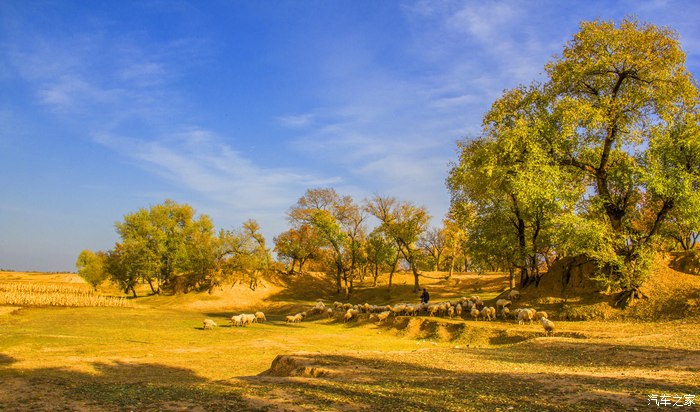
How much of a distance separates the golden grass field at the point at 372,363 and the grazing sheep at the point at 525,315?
90cm

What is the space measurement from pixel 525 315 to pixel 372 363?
15184 millimetres

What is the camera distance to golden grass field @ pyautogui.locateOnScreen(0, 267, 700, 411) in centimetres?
924

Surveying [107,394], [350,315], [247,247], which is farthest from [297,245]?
[107,394]

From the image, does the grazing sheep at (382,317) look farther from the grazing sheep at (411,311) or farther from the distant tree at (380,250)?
the distant tree at (380,250)

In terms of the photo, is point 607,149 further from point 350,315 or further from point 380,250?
point 380,250

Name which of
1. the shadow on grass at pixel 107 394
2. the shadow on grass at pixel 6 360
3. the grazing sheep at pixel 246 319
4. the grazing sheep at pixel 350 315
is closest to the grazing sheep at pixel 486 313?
the grazing sheep at pixel 350 315

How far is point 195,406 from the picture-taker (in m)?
9.08

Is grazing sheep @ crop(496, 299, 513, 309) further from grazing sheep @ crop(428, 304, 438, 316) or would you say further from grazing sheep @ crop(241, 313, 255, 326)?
grazing sheep @ crop(241, 313, 255, 326)

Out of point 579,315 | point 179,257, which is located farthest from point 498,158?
point 179,257

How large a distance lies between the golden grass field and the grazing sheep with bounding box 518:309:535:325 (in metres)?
0.90

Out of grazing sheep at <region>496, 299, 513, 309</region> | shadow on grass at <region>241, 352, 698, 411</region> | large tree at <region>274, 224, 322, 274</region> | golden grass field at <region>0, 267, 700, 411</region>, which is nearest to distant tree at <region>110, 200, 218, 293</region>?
large tree at <region>274, 224, 322, 274</region>

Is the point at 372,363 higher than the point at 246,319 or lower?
higher

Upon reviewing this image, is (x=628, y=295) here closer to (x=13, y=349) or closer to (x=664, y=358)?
(x=664, y=358)

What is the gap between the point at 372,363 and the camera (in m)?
14.9
